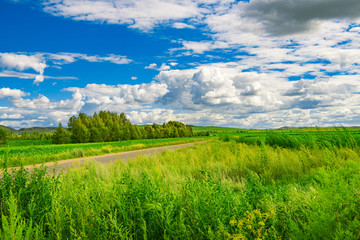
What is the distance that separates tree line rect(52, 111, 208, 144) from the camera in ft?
234

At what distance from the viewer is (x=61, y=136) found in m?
69.0

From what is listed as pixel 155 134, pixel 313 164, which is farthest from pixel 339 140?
pixel 155 134

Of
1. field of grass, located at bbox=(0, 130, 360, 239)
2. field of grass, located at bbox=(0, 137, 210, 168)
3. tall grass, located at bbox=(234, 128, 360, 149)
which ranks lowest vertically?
field of grass, located at bbox=(0, 137, 210, 168)

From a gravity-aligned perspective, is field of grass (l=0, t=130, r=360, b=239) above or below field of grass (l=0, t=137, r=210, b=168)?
above

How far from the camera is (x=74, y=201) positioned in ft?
15.1

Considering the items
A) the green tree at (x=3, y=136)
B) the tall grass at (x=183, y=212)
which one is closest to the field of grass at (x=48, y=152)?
the tall grass at (x=183, y=212)

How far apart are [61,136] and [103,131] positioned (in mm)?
12590

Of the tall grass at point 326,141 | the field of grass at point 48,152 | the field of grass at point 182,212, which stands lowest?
the field of grass at point 48,152

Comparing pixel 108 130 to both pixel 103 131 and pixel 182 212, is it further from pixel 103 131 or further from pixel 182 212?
pixel 182 212


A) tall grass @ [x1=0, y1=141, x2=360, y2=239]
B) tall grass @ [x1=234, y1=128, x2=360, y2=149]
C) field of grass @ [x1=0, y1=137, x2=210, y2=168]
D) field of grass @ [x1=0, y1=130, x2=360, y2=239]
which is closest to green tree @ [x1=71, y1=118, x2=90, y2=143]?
field of grass @ [x1=0, y1=137, x2=210, y2=168]

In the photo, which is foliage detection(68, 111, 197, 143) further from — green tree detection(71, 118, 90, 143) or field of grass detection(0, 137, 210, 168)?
field of grass detection(0, 137, 210, 168)

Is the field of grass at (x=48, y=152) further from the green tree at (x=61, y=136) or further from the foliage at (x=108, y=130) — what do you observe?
the foliage at (x=108, y=130)

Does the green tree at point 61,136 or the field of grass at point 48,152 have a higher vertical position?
the green tree at point 61,136

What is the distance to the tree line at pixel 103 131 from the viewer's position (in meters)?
71.3
